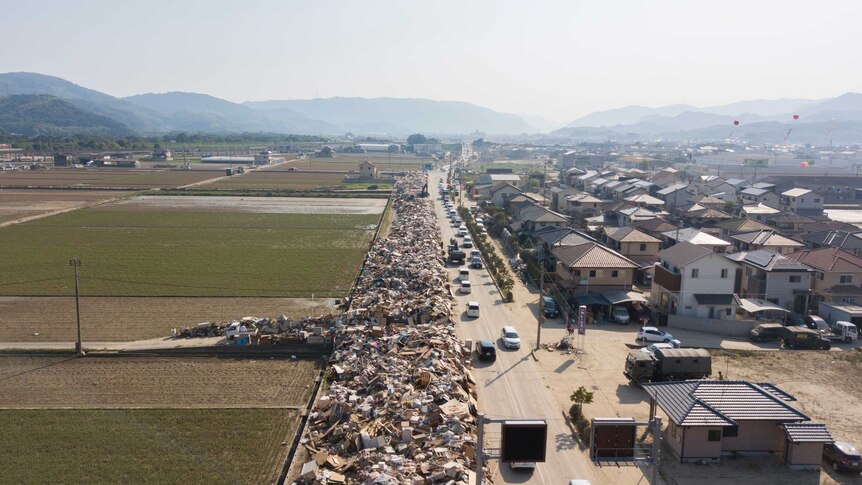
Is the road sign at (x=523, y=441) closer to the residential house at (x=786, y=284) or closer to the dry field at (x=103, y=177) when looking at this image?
the residential house at (x=786, y=284)

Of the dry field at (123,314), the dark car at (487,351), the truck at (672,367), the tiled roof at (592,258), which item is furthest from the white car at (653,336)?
the dry field at (123,314)

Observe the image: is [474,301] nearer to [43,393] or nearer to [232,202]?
[43,393]

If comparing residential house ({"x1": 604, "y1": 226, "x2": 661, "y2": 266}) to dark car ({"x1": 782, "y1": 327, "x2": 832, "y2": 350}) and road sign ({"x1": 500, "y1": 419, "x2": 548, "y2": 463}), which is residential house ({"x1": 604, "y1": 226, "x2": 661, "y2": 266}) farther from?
road sign ({"x1": 500, "y1": 419, "x2": 548, "y2": 463})

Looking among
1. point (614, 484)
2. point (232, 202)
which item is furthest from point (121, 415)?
point (232, 202)

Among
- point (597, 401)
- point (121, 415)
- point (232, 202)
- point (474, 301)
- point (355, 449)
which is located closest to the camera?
point (355, 449)

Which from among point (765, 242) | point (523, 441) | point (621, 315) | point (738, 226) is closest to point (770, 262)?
point (765, 242)

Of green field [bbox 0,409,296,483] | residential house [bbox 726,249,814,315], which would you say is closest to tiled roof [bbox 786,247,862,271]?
residential house [bbox 726,249,814,315]
